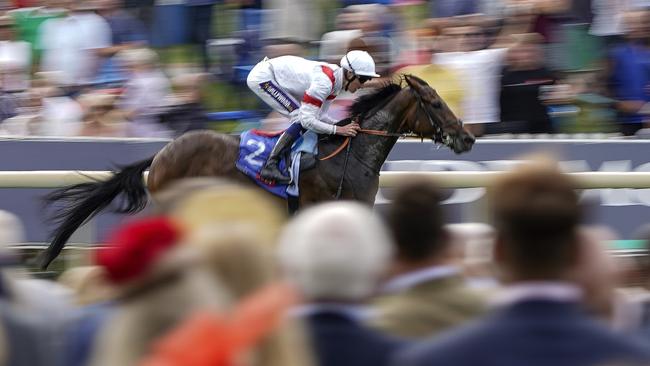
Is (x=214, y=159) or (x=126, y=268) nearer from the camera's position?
(x=126, y=268)

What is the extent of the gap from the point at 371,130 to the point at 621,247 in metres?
3.56

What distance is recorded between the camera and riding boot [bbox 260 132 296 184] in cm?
1012

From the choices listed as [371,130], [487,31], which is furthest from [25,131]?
[487,31]

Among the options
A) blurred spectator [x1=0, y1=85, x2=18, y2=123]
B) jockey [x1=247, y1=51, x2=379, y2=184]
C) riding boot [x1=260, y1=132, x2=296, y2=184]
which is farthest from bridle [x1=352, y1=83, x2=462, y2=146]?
blurred spectator [x1=0, y1=85, x2=18, y2=123]

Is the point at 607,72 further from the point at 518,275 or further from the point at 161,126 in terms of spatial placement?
the point at 518,275

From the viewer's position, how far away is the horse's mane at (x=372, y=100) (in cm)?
1054

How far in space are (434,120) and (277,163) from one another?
1.29 m

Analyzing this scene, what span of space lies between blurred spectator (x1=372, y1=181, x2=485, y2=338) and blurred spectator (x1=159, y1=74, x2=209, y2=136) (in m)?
7.81

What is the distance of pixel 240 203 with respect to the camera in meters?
3.08

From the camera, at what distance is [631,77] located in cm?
1102

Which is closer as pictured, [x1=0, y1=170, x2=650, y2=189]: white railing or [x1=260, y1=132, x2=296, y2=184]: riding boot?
[x1=0, y1=170, x2=650, y2=189]: white railing

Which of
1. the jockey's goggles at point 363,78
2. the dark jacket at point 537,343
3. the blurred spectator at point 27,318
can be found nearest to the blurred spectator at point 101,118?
the jockey's goggles at point 363,78

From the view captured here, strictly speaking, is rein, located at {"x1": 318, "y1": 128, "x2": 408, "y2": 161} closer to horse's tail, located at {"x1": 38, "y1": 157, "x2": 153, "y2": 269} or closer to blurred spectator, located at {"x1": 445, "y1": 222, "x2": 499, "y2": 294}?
horse's tail, located at {"x1": 38, "y1": 157, "x2": 153, "y2": 269}

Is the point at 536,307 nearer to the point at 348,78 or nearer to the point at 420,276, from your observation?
the point at 420,276
